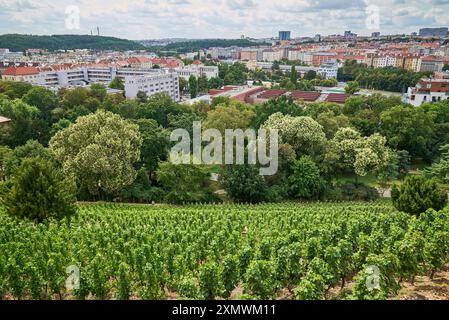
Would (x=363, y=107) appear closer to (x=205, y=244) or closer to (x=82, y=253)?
(x=205, y=244)

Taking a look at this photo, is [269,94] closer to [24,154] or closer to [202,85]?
[202,85]

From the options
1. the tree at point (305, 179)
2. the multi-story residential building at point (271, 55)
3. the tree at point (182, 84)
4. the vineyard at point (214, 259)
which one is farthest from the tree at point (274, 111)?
the multi-story residential building at point (271, 55)

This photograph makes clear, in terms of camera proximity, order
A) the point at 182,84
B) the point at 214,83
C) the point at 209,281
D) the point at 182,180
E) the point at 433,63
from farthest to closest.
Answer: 1. the point at 433,63
2. the point at 214,83
3. the point at 182,84
4. the point at 182,180
5. the point at 209,281

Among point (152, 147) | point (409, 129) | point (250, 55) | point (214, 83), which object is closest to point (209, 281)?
point (152, 147)

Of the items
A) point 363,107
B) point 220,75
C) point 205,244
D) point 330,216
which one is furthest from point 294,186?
point 220,75

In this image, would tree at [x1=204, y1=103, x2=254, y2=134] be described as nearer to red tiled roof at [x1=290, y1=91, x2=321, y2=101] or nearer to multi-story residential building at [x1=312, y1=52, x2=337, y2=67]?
red tiled roof at [x1=290, y1=91, x2=321, y2=101]

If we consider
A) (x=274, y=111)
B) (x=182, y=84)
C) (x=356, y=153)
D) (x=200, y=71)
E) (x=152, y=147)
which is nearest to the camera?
(x=356, y=153)

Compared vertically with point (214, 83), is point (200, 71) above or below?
above

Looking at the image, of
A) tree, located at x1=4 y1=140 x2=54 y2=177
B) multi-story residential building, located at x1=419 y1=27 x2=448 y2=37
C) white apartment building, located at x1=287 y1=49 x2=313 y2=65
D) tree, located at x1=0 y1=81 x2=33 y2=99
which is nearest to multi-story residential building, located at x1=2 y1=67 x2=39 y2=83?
tree, located at x1=0 y1=81 x2=33 y2=99
